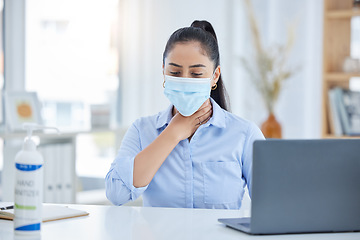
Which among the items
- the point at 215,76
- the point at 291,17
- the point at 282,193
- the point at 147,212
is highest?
the point at 291,17

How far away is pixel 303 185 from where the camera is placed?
51.3 inches

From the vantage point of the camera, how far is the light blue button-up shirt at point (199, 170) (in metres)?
1.79

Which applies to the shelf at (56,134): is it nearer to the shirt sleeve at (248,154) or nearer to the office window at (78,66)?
the office window at (78,66)

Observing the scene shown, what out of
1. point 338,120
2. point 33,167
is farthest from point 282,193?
point 338,120

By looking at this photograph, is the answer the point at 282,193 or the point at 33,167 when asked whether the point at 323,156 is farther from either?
the point at 33,167

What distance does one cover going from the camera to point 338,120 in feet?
12.3

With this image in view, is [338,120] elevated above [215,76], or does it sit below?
below

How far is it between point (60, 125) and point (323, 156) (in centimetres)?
319

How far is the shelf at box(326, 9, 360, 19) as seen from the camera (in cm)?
365

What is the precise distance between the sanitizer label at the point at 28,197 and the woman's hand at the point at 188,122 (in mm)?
635

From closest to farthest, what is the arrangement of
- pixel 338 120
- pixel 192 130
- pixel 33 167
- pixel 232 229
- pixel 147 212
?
pixel 33 167, pixel 232 229, pixel 147 212, pixel 192 130, pixel 338 120

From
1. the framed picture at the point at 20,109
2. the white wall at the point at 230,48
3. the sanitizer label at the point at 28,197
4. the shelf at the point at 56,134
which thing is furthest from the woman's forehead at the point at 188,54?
the white wall at the point at 230,48

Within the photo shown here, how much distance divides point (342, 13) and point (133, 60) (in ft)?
5.37

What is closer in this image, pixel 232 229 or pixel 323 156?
pixel 323 156
